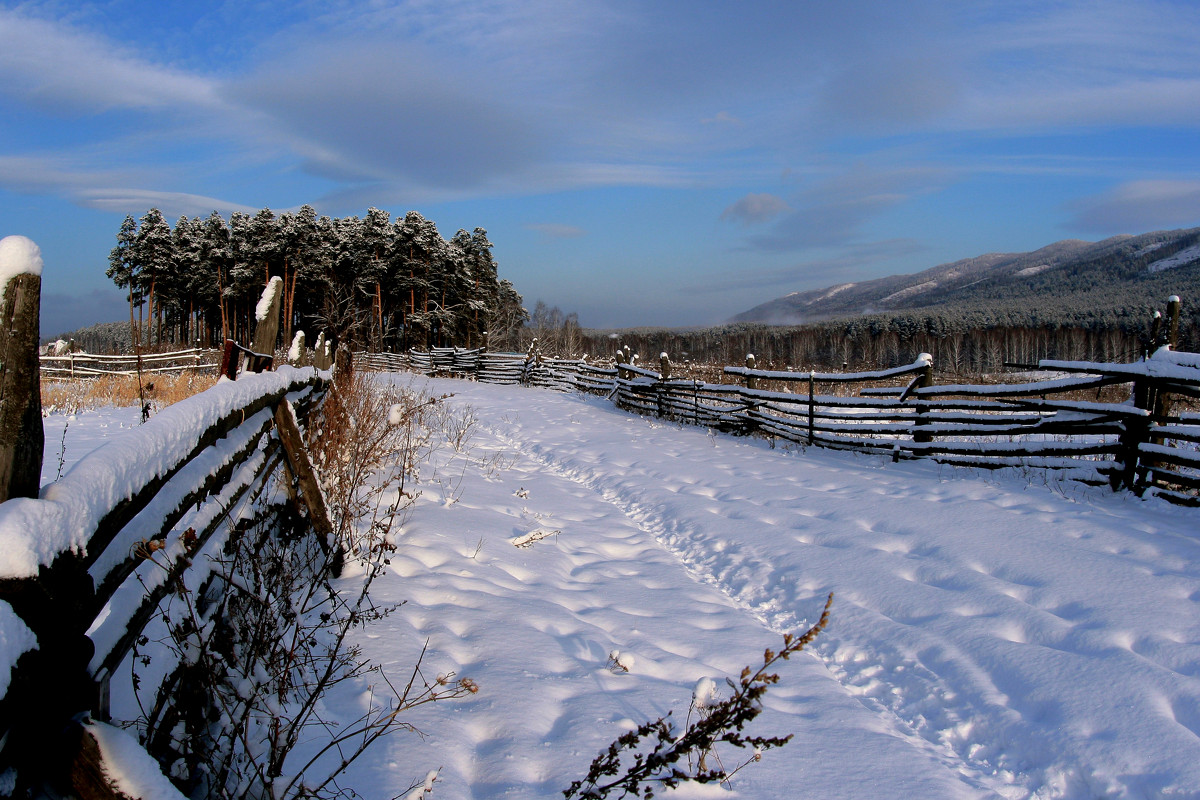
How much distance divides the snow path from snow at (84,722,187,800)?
1.05 m

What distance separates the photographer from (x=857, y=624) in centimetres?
382

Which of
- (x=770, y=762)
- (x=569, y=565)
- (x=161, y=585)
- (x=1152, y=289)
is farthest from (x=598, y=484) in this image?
(x=1152, y=289)

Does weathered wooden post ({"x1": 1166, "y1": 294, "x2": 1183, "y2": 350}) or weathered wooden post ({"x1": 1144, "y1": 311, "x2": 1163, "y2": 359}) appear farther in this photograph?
weathered wooden post ({"x1": 1166, "y1": 294, "x2": 1183, "y2": 350})

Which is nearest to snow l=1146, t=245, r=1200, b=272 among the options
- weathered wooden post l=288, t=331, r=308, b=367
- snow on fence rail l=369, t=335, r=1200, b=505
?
snow on fence rail l=369, t=335, r=1200, b=505

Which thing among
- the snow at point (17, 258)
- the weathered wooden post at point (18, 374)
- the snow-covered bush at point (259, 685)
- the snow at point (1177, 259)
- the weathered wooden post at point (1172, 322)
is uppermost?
the snow at point (1177, 259)

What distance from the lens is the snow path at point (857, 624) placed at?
248 centimetres

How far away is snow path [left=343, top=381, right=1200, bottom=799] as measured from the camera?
2.48m

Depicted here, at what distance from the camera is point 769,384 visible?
3033 cm

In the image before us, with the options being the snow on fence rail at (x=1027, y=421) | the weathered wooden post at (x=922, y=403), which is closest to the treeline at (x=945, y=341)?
the snow on fence rail at (x=1027, y=421)

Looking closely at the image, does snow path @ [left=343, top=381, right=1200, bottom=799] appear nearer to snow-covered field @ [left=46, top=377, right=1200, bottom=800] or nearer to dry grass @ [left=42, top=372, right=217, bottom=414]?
snow-covered field @ [left=46, top=377, right=1200, bottom=800]

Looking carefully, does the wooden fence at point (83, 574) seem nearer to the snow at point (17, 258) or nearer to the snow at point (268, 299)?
the snow at point (17, 258)

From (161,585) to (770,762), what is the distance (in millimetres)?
2228

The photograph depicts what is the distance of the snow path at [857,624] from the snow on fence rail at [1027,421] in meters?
0.46

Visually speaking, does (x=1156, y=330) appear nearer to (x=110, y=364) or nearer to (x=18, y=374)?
(x=18, y=374)
